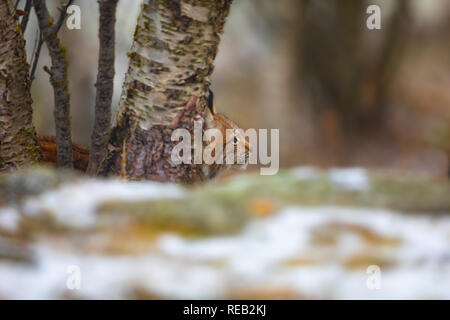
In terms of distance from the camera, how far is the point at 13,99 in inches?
46.1

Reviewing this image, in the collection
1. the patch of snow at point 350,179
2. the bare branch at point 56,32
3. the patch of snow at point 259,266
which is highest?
the bare branch at point 56,32

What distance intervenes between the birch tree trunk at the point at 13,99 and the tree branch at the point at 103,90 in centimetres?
18

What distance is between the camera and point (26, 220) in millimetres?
623

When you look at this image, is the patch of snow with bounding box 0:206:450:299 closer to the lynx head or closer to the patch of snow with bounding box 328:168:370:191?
the patch of snow with bounding box 328:168:370:191

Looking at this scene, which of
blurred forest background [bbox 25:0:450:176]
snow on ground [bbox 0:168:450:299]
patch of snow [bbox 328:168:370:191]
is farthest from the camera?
blurred forest background [bbox 25:0:450:176]

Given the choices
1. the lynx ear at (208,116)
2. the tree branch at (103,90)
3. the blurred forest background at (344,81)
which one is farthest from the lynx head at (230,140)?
the blurred forest background at (344,81)

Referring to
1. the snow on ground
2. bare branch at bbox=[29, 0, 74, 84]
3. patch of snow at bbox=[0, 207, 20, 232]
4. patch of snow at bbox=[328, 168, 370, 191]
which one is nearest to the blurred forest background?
bare branch at bbox=[29, 0, 74, 84]

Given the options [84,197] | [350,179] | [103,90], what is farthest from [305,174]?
[103,90]

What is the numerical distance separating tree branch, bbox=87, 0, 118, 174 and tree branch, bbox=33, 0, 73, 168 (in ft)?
0.29

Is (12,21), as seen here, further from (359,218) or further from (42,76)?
(42,76)

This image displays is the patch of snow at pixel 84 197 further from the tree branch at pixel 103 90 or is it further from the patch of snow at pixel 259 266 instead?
the tree branch at pixel 103 90

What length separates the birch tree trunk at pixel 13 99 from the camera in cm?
114

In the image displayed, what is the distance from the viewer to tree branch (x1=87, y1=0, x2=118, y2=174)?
44.4 inches
